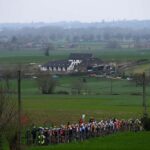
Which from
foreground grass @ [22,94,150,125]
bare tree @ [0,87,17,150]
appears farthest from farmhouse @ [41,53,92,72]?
bare tree @ [0,87,17,150]

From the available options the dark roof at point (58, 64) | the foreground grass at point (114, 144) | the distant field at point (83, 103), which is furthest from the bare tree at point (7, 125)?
the dark roof at point (58, 64)

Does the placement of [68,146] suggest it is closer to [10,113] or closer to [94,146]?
[94,146]

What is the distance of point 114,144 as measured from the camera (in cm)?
3019

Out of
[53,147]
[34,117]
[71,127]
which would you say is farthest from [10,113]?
[34,117]

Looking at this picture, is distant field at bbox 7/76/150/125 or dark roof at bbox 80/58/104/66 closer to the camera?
distant field at bbox 7/76/150/125

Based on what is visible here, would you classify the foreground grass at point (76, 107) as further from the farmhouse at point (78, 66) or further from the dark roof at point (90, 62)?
the dark roof at point (90, 62)

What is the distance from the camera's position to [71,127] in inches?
1185

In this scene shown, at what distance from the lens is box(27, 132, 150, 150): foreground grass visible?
28.1 meters

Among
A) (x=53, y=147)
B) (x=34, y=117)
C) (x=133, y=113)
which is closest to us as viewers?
(x=53, y=147)

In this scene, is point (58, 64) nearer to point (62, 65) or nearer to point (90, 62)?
point (62, 65)

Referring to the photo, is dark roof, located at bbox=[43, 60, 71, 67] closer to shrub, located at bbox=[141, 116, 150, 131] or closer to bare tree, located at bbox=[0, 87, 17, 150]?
shrub, located at bbox=[141, 116, 150, 131]

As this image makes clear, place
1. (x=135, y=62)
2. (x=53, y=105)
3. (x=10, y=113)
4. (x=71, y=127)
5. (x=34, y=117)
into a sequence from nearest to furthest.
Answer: (x=10, y=113) < (x=71, y=127) < (x=34, y=117) < (x=53, y=105) < (x=135, y=62)

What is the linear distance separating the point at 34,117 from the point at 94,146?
14534 millimetres

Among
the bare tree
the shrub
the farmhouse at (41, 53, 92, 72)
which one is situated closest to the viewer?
the bare tree
